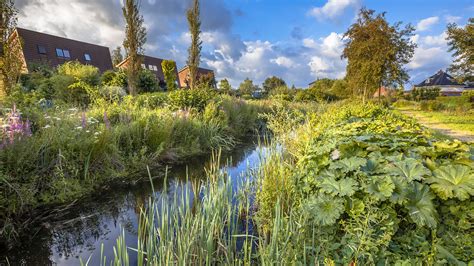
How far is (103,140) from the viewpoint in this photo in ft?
14.1

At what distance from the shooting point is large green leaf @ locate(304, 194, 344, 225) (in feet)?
5.45

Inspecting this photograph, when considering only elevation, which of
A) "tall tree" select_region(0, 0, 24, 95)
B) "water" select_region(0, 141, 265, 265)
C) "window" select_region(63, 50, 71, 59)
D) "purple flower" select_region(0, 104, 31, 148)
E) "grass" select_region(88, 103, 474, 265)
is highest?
"window" select_region(63, 50, 71, 59)

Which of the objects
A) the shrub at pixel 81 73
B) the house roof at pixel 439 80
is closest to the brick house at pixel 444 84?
the house roof at pixel 439 80

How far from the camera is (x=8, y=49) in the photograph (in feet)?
20.6

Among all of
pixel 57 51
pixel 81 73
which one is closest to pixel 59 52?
pixel 57 51

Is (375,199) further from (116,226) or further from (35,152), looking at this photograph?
(35,152)

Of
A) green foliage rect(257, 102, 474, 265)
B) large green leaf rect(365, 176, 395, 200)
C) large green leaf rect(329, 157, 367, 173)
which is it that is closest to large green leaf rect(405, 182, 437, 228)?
green foliage rect(257, 102, 474, 265)

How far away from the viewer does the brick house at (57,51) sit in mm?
22188

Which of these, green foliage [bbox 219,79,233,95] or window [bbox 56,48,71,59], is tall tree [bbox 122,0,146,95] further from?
window [bbox 56,48,71,59]

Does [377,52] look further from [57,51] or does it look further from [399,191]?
[57,51]

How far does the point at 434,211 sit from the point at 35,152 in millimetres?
4330

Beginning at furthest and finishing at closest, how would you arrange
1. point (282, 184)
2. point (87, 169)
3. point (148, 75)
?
point (148, 75) < point (87, 169) < point (282, 184)

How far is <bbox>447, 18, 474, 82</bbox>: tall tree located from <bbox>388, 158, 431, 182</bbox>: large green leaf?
1521cm

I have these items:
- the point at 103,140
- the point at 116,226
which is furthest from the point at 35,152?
→ the point at 116,226
